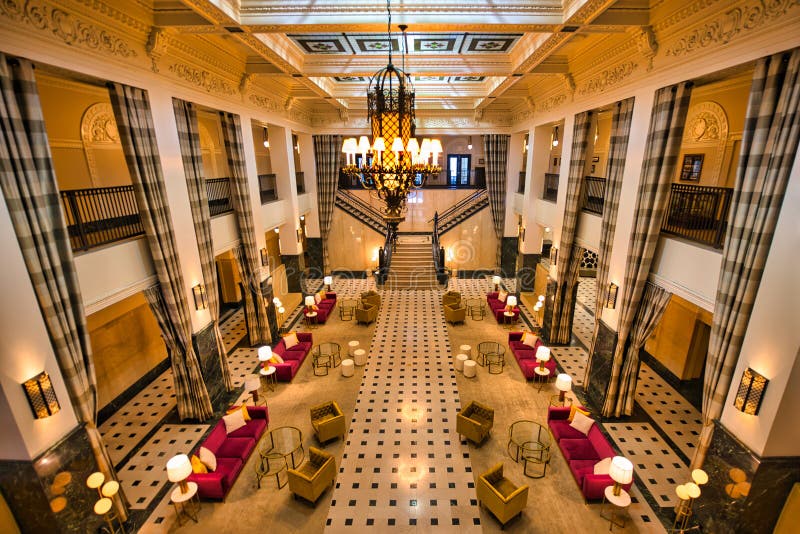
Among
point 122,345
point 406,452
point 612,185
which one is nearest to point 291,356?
point 122,345

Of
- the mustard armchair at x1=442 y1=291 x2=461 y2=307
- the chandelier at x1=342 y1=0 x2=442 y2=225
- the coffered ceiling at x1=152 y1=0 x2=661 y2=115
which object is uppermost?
the coffered ceiling at x1=152 y1=0 x2=661 y2=115

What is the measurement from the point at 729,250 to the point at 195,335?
332 inches

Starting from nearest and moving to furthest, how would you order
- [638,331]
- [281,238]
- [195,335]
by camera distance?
[638,331] → [195,335] → [281,238]

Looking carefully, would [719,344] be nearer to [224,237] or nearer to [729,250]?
[729,250]

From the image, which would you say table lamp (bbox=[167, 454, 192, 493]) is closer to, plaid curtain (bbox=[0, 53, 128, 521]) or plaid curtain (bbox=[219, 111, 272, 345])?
plaid curtain (bbox=[0, 53, 128, 521])

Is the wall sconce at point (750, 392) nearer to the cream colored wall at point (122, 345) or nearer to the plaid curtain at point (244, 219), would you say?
the plaid curtain at point (244, 219)

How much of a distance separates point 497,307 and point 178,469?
940cm

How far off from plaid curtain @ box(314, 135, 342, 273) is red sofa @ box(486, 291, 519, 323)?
7350 millimetres

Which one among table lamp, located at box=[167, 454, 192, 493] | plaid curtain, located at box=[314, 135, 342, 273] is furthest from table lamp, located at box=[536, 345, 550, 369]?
plaid curtain, located at box=[314, 135, 342, 273]

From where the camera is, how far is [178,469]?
499cm

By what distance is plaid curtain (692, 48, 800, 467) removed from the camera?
382 centimetres

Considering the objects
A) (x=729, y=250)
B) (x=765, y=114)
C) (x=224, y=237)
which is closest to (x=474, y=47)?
(x=765, y=114)

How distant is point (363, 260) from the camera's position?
55.4ft

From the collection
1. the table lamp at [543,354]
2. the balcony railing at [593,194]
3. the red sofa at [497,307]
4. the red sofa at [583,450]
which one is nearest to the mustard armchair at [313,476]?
the red sofa at [583,450]
